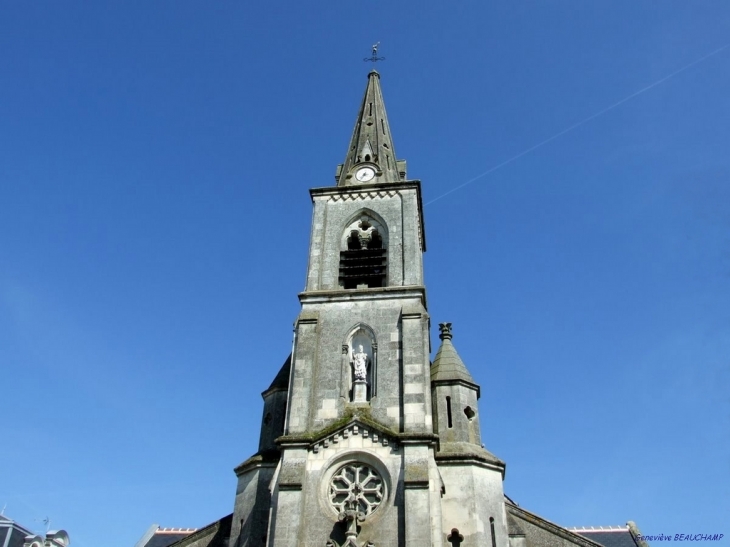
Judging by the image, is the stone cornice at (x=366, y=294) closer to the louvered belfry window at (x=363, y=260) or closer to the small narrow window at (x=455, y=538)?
the louvered belfry window at (x=363, y=260)

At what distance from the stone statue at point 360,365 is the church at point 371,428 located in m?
0.04

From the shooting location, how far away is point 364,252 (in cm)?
2344

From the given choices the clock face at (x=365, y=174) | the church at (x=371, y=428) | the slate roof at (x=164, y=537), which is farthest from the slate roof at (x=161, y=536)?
the clock face at (x=365, y=174)

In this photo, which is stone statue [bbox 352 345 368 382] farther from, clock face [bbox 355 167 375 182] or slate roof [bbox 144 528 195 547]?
slate roof [bbox 144 528 195 547]

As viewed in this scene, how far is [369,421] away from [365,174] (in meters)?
11.2

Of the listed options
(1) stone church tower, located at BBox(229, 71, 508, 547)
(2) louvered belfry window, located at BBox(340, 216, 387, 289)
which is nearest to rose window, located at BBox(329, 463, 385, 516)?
(1) stone church tower, located at BBox(229, 71, 508, 547)

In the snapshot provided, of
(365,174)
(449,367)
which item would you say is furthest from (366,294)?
(365,174)

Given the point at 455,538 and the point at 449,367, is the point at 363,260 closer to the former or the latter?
the point at 449,367

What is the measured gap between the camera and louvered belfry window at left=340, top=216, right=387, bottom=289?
22.9m

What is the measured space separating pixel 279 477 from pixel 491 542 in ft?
19.5

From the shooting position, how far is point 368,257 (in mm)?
23297

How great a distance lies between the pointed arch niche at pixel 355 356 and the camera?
19.7m

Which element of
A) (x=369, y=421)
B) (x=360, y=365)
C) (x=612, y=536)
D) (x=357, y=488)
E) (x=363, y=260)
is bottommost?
(x=357, y=488)

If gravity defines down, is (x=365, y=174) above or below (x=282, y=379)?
above
